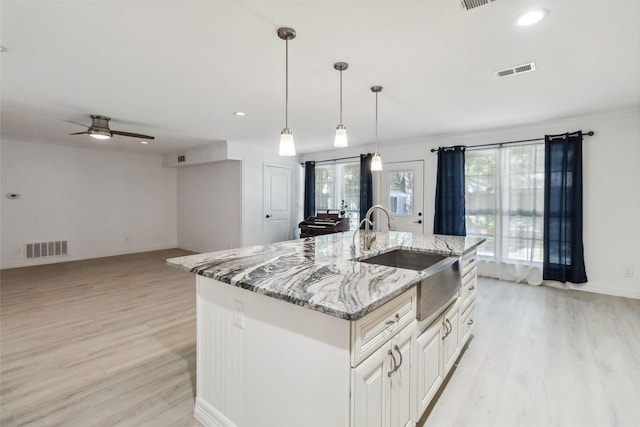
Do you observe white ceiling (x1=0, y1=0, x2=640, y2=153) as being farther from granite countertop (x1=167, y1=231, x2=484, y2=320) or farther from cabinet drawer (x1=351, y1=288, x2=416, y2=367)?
cabinet drawer (x1=351, y1=288, x2=416, y2=367)

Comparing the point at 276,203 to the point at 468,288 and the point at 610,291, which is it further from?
the point at 610,291

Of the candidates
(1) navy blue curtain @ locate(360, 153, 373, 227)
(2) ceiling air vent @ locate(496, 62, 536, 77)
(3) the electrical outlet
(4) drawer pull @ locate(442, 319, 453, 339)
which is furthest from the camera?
(1) navy blue curtain @ locate(360, 153, 373, 227)

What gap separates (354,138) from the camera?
5.45 metres

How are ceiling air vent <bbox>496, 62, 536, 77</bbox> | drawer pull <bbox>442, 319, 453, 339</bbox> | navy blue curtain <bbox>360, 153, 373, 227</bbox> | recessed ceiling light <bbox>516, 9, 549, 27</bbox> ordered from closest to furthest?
1. recessed ceiling light <bbox>516, 9, 549, 27</bbox>
2. drawer pull <bbox>442, 319, 453, 339</bbox>
3. ceiling air vent <bbox>496, 62, 536, 77</bbox>
4. navy blue curtain <bbox>360, 153, 373, 227</bbox>

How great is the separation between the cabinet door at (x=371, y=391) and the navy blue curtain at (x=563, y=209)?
416 centimetres

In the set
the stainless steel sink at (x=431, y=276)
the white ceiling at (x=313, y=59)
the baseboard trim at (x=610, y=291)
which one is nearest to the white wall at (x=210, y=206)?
the white ceiling at (x=313, y=59)

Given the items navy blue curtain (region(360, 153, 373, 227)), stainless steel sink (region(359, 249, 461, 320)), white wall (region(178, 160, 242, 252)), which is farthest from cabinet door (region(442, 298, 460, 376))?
white wall (region(178, 160, 242, 252))

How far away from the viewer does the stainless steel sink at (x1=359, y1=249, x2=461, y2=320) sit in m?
1.59

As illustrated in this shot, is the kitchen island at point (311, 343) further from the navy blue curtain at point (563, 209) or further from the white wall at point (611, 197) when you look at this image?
the white wall at point (611, 197)

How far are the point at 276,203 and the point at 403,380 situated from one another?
18.3 ft

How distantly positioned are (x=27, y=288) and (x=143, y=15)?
4480 millimetres

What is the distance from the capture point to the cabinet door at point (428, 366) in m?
1.63

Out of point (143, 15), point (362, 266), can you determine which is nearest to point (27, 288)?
point (143, 15)

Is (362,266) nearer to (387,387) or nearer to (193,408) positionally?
(387,387)
